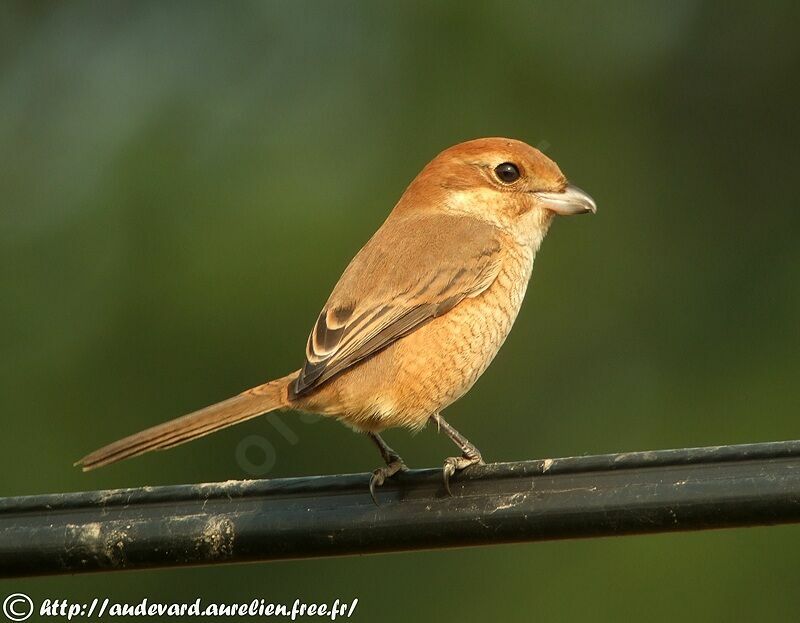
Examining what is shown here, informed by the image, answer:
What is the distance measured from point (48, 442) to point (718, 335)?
3672mm

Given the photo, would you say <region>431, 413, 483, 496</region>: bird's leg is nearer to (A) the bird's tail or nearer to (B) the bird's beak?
(A) the bird's tail

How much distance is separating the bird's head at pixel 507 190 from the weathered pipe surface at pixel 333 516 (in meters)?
1.59

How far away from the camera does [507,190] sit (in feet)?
14.8

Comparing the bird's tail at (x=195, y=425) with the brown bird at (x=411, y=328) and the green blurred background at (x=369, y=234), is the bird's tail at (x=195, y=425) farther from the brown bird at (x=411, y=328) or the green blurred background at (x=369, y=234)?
the green blurred background at (x=369, y=234)

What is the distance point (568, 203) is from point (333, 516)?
74.1 inches

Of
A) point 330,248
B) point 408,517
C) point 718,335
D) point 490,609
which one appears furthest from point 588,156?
point 408,517

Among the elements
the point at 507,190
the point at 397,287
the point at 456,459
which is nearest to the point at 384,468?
the point at 456,459

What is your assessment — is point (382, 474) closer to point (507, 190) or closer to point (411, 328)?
point (411, 328)

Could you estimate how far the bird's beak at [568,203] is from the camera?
4.47 meters

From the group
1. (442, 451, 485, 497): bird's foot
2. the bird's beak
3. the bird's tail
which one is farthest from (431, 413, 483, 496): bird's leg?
the bird's beak

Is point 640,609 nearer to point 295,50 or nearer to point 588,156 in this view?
point 588,156

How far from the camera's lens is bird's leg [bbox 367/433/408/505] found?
3.00 m

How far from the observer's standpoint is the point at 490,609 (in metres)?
6.39

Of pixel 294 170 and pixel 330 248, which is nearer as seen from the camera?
pixel 330 248
